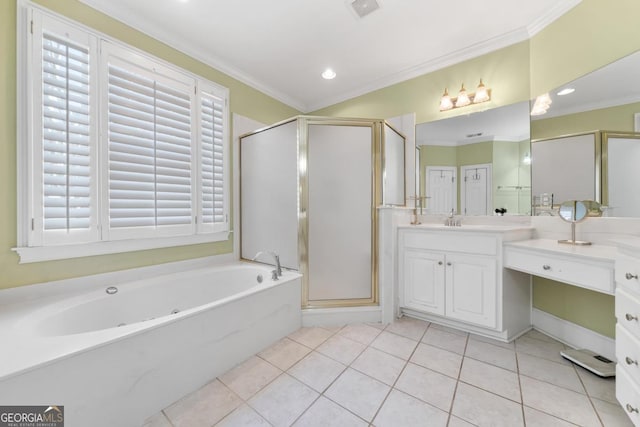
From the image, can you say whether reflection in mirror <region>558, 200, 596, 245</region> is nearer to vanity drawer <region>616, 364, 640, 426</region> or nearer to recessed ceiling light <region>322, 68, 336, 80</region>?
vanity drawer <region>616, 364, 640, 426</region>

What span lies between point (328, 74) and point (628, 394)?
314cm

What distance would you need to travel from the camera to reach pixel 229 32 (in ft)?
6.96

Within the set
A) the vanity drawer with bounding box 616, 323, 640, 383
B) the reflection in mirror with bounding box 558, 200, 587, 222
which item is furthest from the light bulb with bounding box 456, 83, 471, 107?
the vanity drawer with bounding box 616, 323, 640, 383

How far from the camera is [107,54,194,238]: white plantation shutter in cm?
182

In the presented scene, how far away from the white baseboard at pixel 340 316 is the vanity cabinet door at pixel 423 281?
12.7 inches

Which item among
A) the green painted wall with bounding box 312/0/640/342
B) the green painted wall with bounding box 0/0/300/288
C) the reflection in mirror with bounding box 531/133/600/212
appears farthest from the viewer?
the reflection in mirror with bounding box 531/133/600/212

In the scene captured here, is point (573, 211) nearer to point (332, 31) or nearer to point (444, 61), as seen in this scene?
point (444, 61)

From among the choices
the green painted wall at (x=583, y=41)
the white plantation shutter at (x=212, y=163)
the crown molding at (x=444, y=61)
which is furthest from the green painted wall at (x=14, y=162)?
the green painted wall at (x=583, y=41)

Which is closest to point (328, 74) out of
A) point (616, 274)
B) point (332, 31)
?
point (332, 31)

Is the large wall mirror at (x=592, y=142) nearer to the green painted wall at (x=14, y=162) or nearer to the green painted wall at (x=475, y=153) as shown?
the green painted wall at (x=475, y=153)

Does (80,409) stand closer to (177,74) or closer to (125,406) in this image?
(125,406)

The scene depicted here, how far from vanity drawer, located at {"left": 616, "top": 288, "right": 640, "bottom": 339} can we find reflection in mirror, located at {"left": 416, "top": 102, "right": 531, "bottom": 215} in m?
1.06

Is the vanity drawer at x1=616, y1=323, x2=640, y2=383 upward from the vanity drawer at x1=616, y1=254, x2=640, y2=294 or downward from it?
downward

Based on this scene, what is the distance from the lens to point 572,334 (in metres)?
1.80
